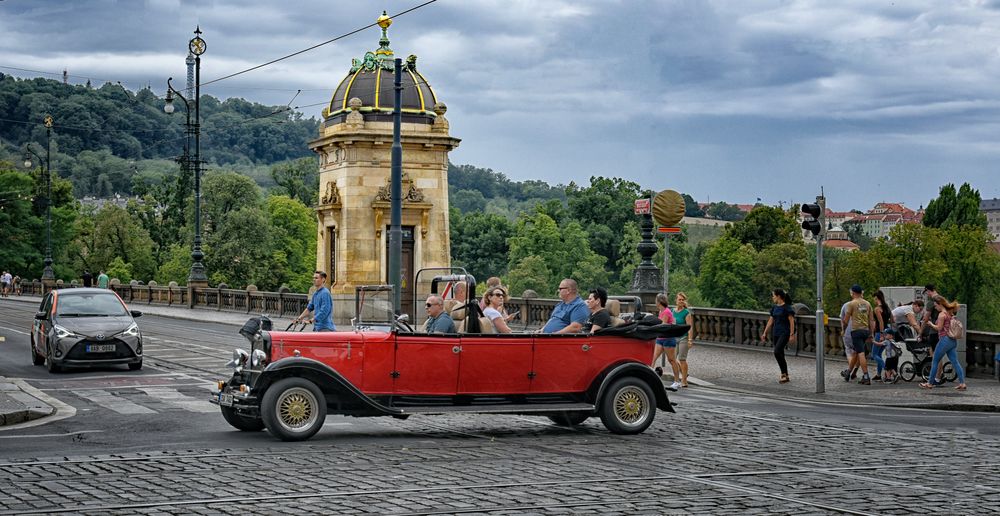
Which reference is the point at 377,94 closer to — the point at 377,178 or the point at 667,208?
the point at 377,178

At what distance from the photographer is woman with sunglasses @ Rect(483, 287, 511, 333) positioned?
15.2m

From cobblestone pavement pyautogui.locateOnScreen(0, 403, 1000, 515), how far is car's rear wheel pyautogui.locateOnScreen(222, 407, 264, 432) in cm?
32

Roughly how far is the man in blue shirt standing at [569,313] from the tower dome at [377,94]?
28.9 metres

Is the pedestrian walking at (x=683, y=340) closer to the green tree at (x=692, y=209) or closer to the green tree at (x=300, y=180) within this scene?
the green tree at (x=300, y=180)

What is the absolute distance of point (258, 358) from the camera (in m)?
13.6

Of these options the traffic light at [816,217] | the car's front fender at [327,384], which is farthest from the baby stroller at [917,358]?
the car's front fender at [327,384]

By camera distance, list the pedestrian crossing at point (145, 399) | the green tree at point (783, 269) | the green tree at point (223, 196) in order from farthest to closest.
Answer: the green tree at point (223, 196)
the green tree at point (783, 269)
the pedestrian crossing at point (145, 399)

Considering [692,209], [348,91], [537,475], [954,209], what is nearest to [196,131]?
[348,91]

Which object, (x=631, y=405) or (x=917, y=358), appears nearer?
(x=631, y=405)

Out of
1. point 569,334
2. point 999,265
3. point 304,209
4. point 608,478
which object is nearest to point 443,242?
point 569,334

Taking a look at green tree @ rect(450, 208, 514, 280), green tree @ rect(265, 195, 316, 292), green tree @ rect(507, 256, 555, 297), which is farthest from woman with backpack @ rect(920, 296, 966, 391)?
green tree @ rect(450, 208, 514, 280)

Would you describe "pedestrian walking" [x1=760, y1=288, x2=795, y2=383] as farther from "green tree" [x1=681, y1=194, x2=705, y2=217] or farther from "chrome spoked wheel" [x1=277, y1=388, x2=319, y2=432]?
"green tree" [x1=681, y1=194, x2=705, y2=217]

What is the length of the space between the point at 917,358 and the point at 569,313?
9.46 m

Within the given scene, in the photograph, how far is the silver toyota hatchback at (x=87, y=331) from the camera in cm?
2330
